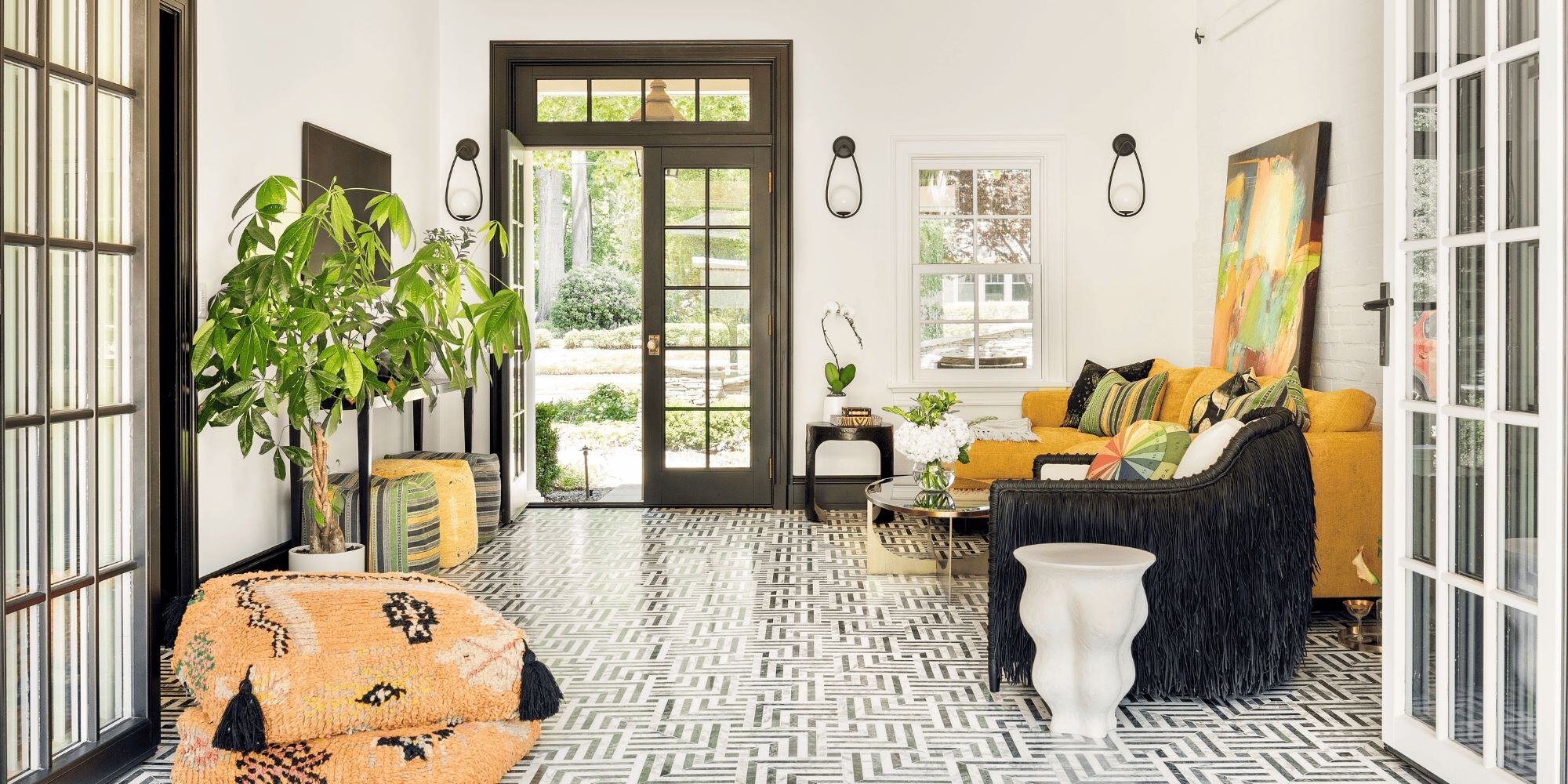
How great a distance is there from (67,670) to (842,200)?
4892 millimetres

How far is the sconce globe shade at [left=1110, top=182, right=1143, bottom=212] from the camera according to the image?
6.62 metres

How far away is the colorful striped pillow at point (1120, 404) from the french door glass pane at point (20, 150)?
4847mm

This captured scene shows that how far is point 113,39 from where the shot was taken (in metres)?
2.64

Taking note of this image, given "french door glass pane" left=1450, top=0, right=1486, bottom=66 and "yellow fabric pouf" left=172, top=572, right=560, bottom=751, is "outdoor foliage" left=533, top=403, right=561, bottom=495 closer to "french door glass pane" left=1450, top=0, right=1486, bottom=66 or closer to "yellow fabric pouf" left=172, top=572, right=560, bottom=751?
"yellow fabric pouf" left=172, top=572, right=560, bottom=751

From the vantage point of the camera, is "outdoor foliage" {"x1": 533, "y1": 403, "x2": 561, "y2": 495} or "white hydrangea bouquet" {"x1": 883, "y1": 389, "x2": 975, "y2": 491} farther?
"outdoor foliage" {"x1": 533, "y1": 403, "x2": 561, "y2": 495}

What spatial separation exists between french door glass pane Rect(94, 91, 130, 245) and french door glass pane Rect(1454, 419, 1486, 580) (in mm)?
3298

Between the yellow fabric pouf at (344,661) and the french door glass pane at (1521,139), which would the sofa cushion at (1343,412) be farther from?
the yellow fabric pouf at (344,661)

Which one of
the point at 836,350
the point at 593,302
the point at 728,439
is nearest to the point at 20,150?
the point at 728,439

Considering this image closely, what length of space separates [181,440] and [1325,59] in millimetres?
5204

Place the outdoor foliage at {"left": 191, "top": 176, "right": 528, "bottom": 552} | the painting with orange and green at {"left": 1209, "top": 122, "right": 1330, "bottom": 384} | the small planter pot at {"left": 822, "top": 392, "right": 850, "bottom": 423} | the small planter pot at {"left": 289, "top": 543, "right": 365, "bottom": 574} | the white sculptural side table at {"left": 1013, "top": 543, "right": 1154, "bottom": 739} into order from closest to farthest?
the white sculptural side table at {"left": 1013, "top": 543, "right": 1154, "bottom": 739} → the outdoor foliage at {"left": 191, "top": 176, "right": 528, "bottom": 552} → the small planter pot at {"left": 289, "top": 543, "right": 365, "bottom": 574} → the painting with orange and green at {"left": 1209, "top": 122, "right": 1330, "bottom": 384} → the small planter pot at {"left": 822, "top": 392, "right": 850, "bottom": 423}

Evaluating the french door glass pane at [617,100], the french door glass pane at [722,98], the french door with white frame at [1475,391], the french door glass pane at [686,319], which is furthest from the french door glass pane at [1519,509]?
the french door glass pane at [617,100]

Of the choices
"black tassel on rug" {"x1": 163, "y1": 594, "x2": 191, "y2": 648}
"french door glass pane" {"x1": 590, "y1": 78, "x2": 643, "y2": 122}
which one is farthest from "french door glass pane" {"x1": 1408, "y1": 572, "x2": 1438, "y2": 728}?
"french door glass pane" {"x1": 590, "y1": 78, "x2": 643, "y2": 122}

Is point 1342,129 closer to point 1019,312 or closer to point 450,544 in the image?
point 1019,312

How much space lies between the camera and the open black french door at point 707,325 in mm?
6664
